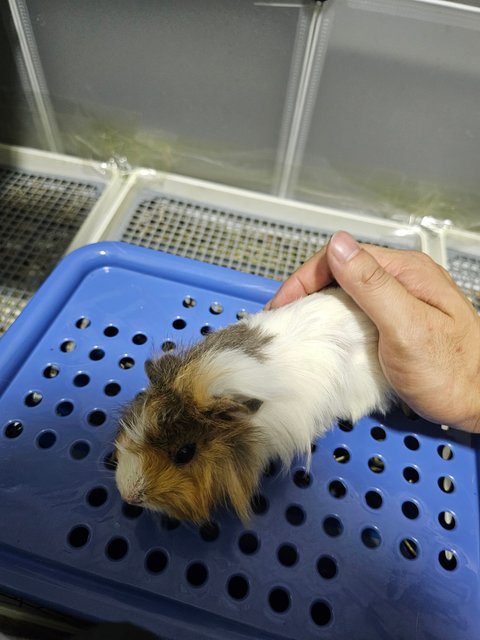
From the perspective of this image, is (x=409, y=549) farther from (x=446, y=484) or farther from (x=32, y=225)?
(x=32, y=225)

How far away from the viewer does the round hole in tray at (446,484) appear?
1.12 meters

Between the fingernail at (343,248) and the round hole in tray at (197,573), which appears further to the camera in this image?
the fingernail at (343,248)

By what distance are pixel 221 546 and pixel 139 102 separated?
4.84ft

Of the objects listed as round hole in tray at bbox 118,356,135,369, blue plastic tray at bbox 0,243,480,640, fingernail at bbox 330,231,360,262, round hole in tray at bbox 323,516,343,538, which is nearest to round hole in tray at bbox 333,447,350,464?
blue plastic tray at bbox 0,243,480,640

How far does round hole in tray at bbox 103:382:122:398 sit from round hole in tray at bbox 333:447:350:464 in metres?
0.56

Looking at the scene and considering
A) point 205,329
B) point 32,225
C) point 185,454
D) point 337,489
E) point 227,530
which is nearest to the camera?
point 185,454

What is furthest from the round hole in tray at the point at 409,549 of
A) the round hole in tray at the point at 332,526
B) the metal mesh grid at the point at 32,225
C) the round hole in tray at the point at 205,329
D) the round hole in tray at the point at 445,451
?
the metal mesh grid at the point at 32,225

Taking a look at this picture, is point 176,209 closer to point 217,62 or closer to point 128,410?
point 217,62

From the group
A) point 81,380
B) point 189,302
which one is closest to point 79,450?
point 81,380

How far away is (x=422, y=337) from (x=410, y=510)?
0.40 meters

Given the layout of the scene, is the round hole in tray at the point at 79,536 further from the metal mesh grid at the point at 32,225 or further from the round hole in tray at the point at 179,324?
the metal mesh grid at the point at 32,225

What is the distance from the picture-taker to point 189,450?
905 mm

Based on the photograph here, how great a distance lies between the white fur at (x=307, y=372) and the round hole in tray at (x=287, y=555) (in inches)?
6.9

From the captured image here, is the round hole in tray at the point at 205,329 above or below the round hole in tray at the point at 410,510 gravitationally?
above
